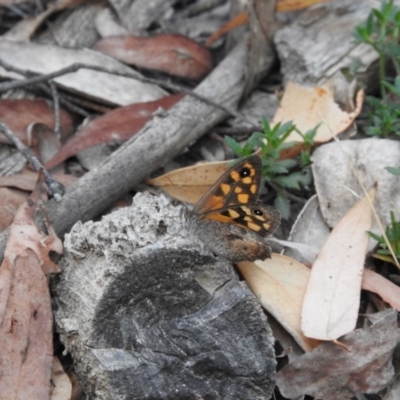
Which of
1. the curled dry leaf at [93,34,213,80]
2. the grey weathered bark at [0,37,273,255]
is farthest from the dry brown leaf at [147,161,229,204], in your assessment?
the curled dry leaf at [93,34,213,80]

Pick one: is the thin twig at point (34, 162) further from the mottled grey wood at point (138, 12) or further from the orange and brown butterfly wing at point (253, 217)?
the mottled grey wood at point (138, 12)

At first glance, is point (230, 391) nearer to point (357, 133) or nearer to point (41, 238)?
point (41, 238)

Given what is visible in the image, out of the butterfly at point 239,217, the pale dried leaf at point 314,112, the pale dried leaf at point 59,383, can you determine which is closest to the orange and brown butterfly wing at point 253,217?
the butterfly at point 239,217

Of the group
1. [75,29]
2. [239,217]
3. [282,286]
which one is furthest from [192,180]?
[75,29]

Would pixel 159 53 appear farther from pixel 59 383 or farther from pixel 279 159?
pixel 59 383

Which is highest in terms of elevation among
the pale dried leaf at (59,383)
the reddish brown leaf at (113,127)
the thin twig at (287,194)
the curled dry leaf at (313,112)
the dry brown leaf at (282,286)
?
the curled dry leaf at (313,112)
